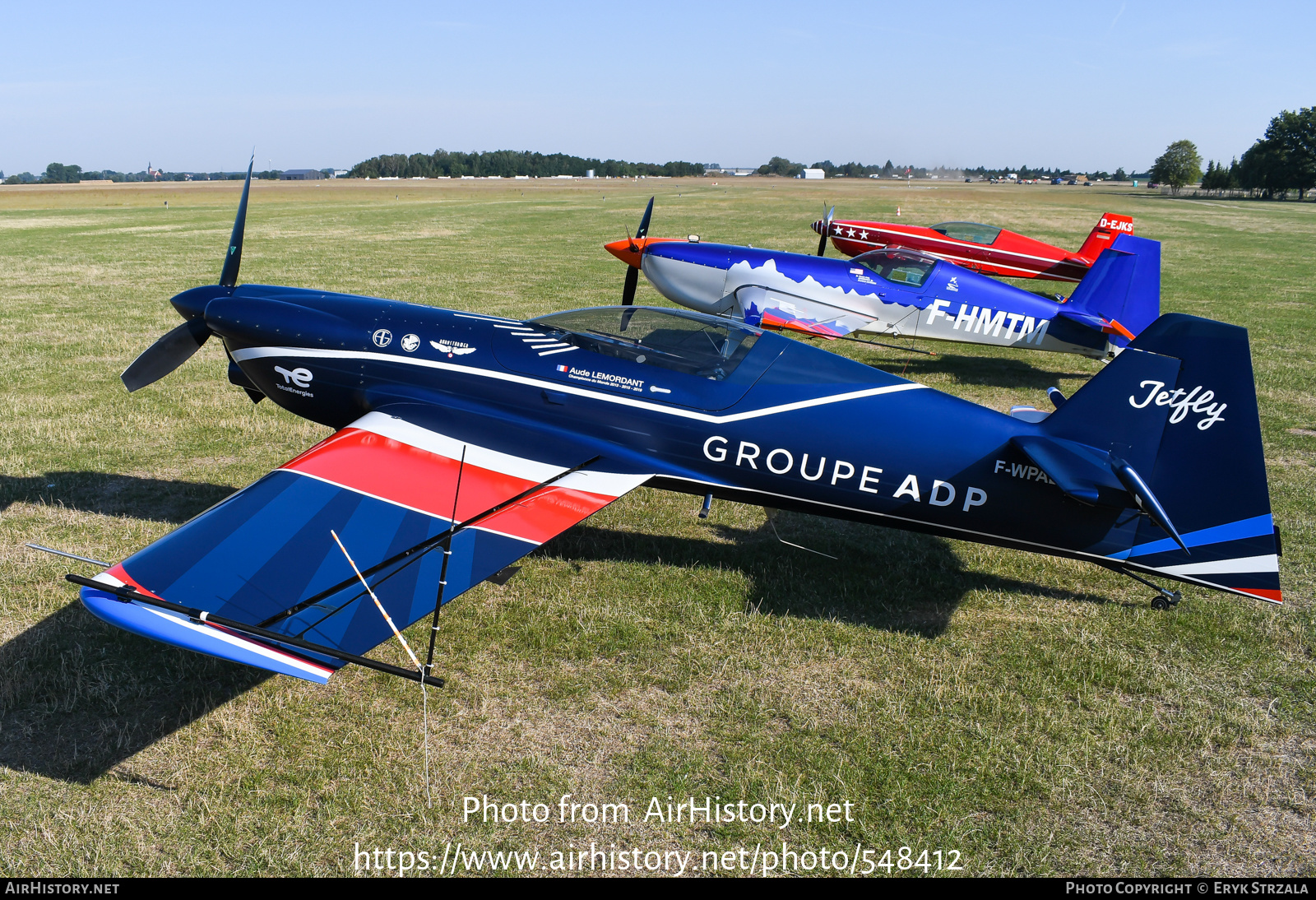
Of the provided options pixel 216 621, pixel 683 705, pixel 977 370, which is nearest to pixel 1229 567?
pixel 683 705

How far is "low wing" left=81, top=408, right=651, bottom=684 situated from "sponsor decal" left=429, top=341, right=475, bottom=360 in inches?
22.5

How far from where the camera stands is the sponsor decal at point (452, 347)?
5.99 meters

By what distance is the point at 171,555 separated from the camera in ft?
13.6

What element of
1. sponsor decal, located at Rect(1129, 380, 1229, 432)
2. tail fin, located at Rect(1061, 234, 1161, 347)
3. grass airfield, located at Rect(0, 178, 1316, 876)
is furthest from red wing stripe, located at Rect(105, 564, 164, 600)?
tail fin, located at Rect(1061, 234, 1161, 347)

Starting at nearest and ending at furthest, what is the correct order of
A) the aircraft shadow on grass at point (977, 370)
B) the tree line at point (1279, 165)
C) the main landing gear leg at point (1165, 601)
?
1. the main landing gear leg at point (1165, 601)
2. the aircraft shadow on grass at point (977, 370)
3. the tree line at point (1279, 165)

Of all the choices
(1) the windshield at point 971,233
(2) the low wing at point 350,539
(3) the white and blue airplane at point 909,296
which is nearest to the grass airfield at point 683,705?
(2) the low wing at point 350,539

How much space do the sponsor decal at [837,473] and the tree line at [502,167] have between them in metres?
143

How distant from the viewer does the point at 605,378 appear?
5.76 meters

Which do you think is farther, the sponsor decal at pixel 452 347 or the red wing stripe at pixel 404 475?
the sponsor decal at pixel 452 347

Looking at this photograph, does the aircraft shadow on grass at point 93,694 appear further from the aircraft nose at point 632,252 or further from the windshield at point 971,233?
the windshield at point 971,233

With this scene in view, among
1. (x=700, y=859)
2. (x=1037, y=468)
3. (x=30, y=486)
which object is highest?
(x=1037, y=468)

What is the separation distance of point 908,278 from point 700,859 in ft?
34.1

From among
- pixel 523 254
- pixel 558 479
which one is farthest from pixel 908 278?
pixel 523 254
